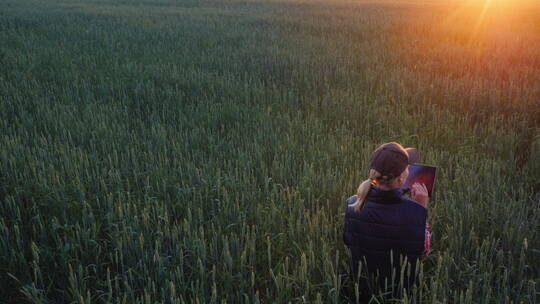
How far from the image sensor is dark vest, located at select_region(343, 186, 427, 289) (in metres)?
2.02

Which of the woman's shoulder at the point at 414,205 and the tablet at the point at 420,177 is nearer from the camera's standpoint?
the woman's shoulder at the point at 414,205

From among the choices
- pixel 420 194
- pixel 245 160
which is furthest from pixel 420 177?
pixel 245 160

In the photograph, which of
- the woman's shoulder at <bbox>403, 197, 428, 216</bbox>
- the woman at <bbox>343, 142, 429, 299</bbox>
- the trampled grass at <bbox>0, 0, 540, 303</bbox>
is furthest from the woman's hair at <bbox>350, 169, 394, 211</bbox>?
the trampled grass at <bbox>0, 0, 540, 303</bbox>

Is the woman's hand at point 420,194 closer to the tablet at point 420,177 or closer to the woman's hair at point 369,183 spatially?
the tablet at point 420,177

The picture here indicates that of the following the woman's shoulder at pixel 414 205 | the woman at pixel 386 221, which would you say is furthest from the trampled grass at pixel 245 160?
the woman's shoulder at pixel 414 205

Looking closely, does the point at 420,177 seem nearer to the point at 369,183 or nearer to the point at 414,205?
the point at 414,205

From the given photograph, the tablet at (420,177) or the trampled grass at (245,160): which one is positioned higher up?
the tablet at (420,177)

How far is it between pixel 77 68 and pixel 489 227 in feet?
23.2

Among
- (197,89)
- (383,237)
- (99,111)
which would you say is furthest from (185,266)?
(197,89)

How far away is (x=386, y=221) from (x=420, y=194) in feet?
0.69

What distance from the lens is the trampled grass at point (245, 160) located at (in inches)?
95.8

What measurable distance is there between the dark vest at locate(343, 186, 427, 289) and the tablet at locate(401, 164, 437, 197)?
137 mm

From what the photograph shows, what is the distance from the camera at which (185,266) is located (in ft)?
8.50

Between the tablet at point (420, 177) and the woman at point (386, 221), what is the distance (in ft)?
0.09
